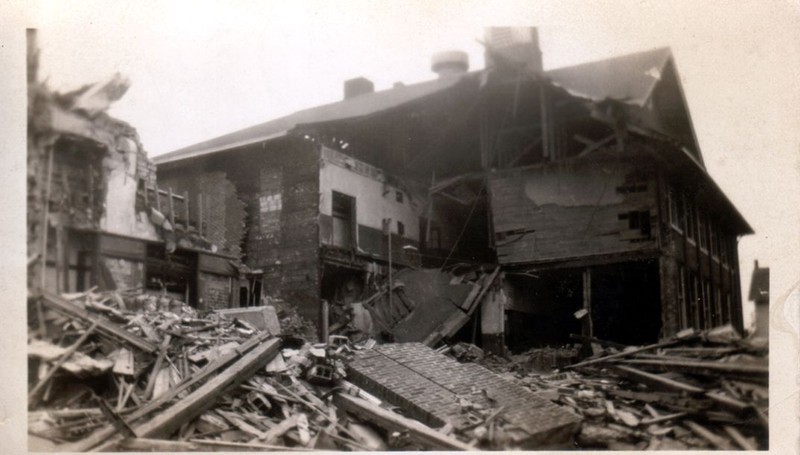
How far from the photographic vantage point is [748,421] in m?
8.09

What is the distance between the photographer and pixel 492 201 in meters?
14.9

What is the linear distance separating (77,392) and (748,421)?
7.65m

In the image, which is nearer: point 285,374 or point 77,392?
point 77,392

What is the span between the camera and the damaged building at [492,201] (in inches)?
530

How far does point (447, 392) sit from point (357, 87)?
1048 cm

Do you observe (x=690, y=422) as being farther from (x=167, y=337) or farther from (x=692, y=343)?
(x=167, y=337)

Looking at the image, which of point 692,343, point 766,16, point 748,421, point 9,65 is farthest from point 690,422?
point 9,65

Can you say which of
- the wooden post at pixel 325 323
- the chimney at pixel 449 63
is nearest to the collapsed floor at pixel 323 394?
the wooden post at pixel 325 323

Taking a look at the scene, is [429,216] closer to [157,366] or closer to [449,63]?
[449,63]

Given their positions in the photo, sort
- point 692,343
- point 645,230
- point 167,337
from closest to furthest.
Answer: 1. point 167,337
2. point 692,343
3. point 645,230

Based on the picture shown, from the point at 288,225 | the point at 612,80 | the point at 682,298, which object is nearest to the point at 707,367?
the point at 682,298

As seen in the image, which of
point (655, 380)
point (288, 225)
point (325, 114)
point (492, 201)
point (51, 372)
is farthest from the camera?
point (325, 114)

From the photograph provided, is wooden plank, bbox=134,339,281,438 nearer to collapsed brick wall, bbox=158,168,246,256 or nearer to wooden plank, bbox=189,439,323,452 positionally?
wooden plank, bbox=189,439,323,452

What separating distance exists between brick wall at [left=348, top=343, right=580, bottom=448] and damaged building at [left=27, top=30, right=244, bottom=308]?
11.5 ft
